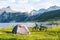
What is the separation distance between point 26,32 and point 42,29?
418 inches

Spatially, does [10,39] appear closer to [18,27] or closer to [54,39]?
[54,39]

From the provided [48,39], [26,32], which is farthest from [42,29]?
[48,39]

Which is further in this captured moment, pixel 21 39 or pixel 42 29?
pixel 42 29

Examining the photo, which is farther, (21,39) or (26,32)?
(26,32)

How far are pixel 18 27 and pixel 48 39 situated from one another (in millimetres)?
11576

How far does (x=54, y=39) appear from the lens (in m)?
35.9

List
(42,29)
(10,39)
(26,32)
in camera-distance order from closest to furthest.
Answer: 1. (10,39)
2. (26,32)
3. (42,29)

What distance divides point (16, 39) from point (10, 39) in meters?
1.03

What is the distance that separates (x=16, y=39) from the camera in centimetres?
3572

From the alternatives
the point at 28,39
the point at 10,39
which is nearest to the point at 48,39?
the point at 28,39

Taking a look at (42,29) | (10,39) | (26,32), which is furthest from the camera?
(42,29)

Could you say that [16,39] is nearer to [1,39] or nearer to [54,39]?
[1,39]

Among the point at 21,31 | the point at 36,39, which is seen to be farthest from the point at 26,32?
the point at 36,39

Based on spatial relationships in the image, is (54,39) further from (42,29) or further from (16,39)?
(42,29)
